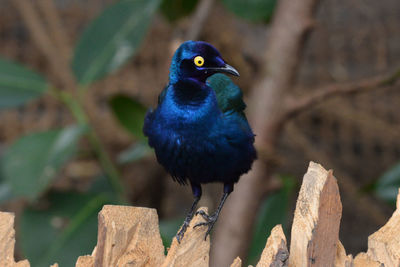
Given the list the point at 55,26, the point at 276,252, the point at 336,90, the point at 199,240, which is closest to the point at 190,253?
the point at 199,240

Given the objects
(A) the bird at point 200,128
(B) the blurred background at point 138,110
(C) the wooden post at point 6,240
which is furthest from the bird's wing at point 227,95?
(B) the blurred background at point 138,110

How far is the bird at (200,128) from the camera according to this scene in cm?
100

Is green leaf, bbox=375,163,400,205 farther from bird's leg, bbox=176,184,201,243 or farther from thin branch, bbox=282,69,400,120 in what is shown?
bird's leg, bbox=176,184,201,243

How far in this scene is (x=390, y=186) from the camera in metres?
2.17

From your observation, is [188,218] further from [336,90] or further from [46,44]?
[46,44]

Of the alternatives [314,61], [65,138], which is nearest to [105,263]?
[65,138]

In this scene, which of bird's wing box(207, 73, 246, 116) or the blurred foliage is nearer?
bird's wing box(207, 73, 246, 116)

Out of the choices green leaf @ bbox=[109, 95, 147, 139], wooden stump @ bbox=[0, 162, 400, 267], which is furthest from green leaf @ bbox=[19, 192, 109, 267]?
wooden stump @ bbox=[0, 162, 400, 267]

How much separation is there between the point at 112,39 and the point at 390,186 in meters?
1.09

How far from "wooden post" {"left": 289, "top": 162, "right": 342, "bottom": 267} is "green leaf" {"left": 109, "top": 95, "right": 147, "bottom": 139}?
4.59 feet

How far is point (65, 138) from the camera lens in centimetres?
209

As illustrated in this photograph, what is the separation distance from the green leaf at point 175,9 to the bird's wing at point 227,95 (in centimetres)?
130

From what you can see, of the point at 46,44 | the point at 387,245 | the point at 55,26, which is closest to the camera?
the point at 387,245

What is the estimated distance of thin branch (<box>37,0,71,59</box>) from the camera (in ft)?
8.77
